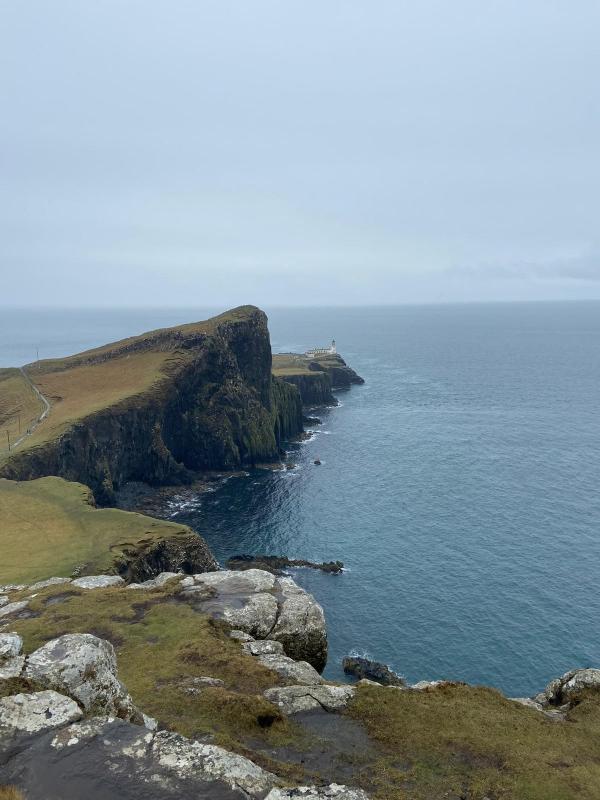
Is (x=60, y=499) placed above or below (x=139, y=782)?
below

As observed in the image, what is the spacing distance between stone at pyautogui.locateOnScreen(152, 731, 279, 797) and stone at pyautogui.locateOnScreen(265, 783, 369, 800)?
1.19ft

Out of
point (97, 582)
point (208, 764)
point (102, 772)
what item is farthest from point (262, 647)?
point (102, 772)

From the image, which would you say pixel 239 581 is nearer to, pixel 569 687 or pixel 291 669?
pixel 291 669

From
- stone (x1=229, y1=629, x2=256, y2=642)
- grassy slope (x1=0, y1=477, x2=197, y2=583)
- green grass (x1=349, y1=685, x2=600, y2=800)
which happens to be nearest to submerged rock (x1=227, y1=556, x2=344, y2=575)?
grassy slope (x1=0, y1=477, x2=197, y2=583)

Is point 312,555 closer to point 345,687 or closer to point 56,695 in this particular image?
point 345,687

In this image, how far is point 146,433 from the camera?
343ft

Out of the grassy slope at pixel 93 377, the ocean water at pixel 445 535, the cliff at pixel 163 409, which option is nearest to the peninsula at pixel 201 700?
the ocean water at pixel 445 535

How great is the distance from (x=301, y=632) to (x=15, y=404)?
3911 inches

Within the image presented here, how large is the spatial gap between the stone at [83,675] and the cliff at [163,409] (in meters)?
69.3

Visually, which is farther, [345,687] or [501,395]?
[501,395]

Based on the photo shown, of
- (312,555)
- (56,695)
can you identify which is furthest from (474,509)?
(56,695)

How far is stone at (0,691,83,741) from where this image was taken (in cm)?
1395

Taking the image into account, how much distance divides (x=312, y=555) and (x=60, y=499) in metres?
35.0

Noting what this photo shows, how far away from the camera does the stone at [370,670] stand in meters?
50.4
